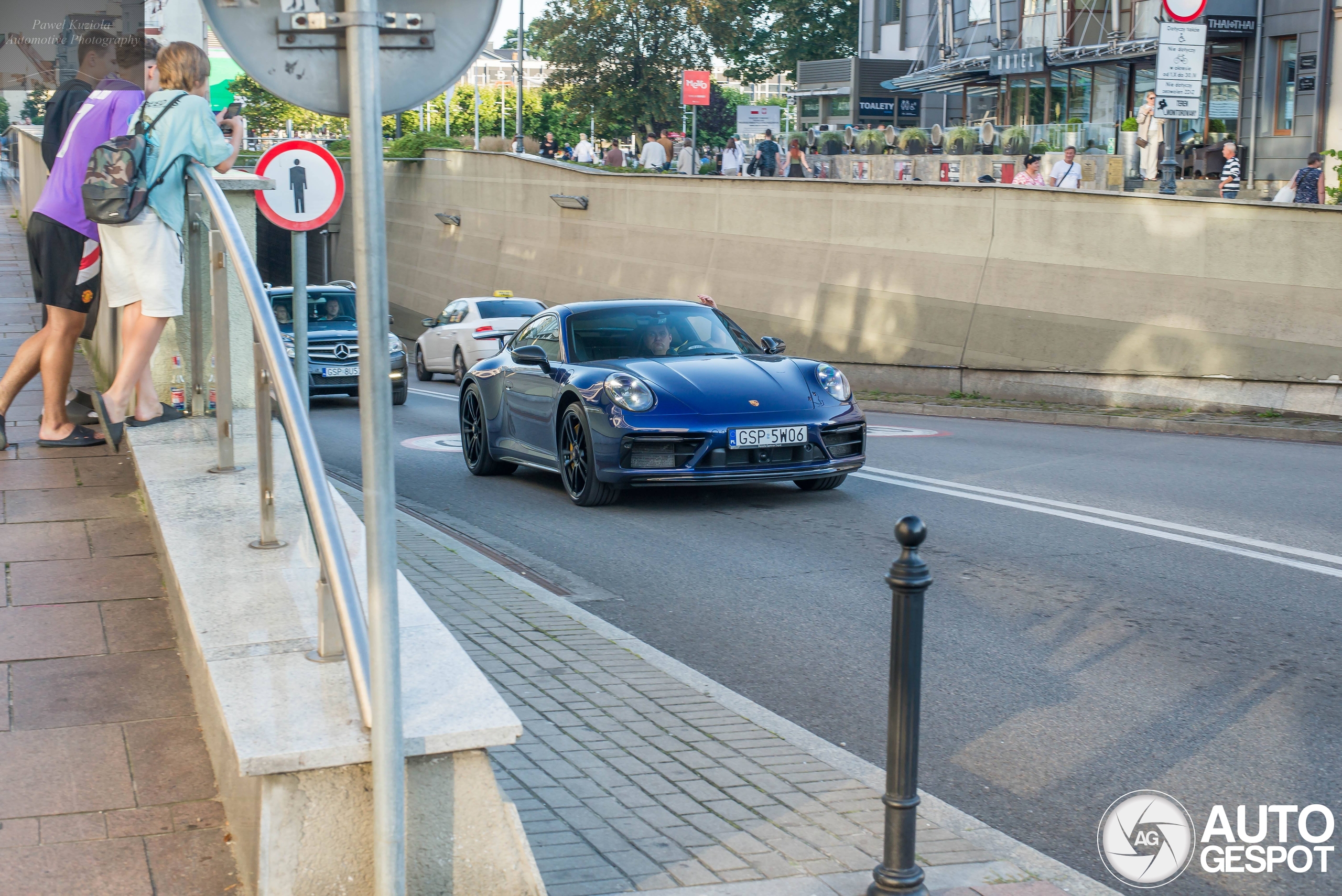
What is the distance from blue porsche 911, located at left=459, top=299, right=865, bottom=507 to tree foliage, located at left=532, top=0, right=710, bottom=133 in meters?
51.3

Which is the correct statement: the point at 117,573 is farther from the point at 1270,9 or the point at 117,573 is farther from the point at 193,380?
the point at 1270,9

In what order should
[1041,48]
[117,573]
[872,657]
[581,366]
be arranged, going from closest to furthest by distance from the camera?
[117,573] < [872,657] < [581,366] < [1041,48]

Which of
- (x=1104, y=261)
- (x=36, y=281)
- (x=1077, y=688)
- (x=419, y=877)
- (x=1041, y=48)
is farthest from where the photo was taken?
(x=1041, y=48)

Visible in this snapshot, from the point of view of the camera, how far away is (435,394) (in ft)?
78.8

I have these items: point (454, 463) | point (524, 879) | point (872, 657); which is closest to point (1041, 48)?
point (454, 463)

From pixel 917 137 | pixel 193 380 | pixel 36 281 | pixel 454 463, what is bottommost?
pixel 454 463

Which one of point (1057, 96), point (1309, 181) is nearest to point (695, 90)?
point (1057, 96)

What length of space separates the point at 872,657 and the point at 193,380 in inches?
127

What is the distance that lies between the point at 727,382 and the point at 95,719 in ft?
21.0

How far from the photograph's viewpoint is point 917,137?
100ft

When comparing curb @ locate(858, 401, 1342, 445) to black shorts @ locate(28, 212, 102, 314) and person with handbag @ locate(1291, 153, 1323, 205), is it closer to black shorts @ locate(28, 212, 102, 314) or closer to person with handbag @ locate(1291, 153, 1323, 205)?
person with handbag @ locate(1291, 153, 1323, 205)

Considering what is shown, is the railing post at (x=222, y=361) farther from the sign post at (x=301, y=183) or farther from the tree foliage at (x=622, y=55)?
the tree foliage at (x=622, y=55)

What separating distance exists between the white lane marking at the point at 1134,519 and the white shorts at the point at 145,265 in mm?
5908

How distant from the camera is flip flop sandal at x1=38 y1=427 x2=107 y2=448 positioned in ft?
22.6
